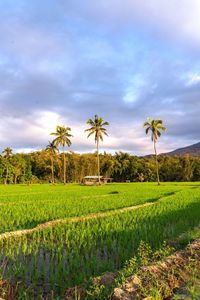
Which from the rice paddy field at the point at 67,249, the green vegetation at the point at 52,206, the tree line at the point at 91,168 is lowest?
the rice paddy field at the point at 67,249

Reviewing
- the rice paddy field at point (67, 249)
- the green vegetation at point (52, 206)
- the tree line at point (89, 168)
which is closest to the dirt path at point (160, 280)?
the rice paddy field at point (67, 249)

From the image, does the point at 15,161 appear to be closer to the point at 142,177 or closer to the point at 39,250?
the point at 142,177

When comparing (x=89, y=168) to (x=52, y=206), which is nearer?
(x=52, y=206)

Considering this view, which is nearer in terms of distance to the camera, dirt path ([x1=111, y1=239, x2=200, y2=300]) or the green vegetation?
dirt path ([x1=111, y1=239, x2=200, y2=300])

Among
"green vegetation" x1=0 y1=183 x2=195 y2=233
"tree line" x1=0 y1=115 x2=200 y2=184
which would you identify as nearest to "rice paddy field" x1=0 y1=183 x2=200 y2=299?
"green vegetation" x1=0 y1=183 x2=195 y2=233

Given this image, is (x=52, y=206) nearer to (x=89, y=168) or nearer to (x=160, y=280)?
(x=160, y=280)

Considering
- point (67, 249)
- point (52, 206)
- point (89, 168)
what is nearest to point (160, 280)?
point (67, 249)

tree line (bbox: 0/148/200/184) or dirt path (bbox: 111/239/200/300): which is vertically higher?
tree line (bbox: 0/148/200/184)

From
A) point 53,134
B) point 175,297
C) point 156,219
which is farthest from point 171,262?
point 53,134

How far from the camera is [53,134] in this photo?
65.9 meters

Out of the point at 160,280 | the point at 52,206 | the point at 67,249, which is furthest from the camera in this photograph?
the point at 52,206

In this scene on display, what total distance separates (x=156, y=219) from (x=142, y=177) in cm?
7353

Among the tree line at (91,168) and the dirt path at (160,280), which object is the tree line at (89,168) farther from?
the dirt path at (160,280)

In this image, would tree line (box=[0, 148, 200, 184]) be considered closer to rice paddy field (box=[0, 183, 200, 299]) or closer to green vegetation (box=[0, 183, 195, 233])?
green vegetation (box=[0, 183, 195, 233])
